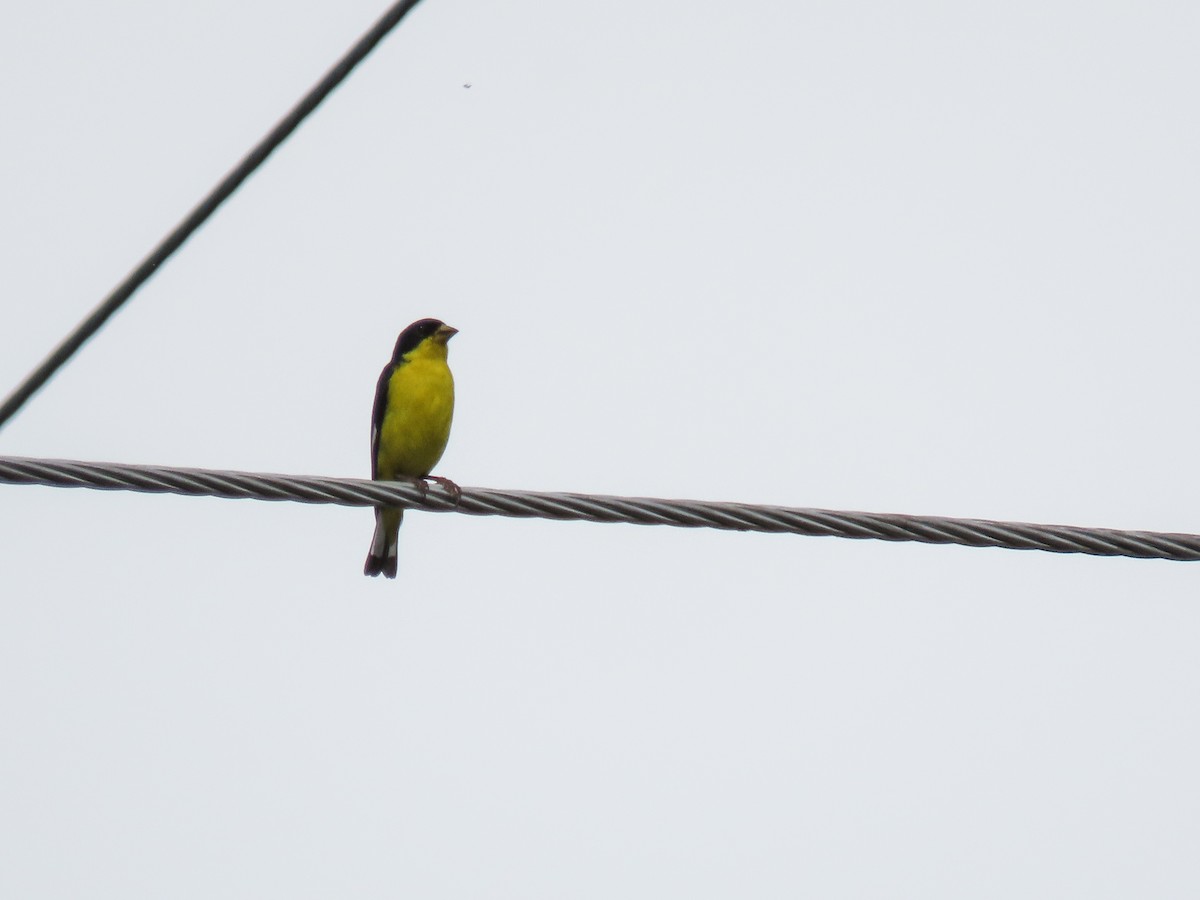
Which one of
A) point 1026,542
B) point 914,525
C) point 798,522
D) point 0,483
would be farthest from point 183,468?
point 1026,542

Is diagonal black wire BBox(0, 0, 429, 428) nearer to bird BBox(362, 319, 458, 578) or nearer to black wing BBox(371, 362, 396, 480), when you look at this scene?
bird BBox(362, 319, 458, 578)

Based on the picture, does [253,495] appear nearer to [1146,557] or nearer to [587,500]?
[587,500]

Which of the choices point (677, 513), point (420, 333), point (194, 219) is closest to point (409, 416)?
point (420, 333)

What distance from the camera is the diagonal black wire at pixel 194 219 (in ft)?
10.6

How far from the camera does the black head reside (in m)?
8.31

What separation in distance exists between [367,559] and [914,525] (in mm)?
5253

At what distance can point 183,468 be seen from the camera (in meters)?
3.61

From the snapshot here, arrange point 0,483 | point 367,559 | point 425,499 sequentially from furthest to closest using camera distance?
1. point 367,559
2. point 425,499
3. point 0,483

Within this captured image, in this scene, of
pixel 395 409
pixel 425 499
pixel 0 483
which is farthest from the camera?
pixel 395 409

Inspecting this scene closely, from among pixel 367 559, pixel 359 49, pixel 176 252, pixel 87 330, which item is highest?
pixel 359 49

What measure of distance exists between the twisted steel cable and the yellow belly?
3.98 metres

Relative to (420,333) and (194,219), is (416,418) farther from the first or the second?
(194,219)

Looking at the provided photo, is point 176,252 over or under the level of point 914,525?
over

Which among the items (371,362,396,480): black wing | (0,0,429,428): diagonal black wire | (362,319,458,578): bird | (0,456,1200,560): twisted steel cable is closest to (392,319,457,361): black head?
(362,319,458,578): bird
